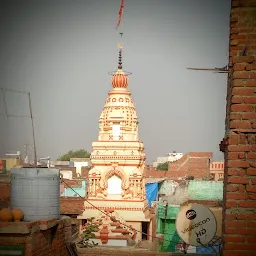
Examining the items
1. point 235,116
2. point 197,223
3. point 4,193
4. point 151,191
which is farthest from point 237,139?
point 151,191

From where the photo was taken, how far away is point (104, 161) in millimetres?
23828

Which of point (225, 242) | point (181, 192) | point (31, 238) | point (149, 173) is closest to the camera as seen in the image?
point (225, 242)

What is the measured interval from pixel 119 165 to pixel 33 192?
17403 mm

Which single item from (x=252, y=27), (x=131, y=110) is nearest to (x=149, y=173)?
(x=131, y=110)

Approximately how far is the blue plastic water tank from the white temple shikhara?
52.8 feet

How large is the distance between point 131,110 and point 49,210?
18.5m

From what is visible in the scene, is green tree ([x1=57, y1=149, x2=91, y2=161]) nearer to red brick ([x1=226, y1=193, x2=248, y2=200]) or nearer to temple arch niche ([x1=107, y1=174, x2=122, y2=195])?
temple arch niche ([x1=107, y1=174, x2=122, y2=195])

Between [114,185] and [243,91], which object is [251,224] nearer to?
[243,91]

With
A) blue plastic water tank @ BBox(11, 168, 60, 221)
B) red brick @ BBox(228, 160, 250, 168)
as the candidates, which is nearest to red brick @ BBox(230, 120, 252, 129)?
red brick @ BBox(228, 160, 250, 168)

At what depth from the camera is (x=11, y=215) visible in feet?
20.0

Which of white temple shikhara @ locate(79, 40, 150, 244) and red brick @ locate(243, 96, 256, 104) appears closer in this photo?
red brick @ locate(243, 96, 256, 104)

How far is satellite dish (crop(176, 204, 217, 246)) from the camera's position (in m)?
6.53

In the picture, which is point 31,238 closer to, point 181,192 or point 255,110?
point 255,110

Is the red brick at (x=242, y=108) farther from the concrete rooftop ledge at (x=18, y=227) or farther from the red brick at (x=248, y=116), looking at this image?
the concrete rooftop ledge at (x=18, y=227)
